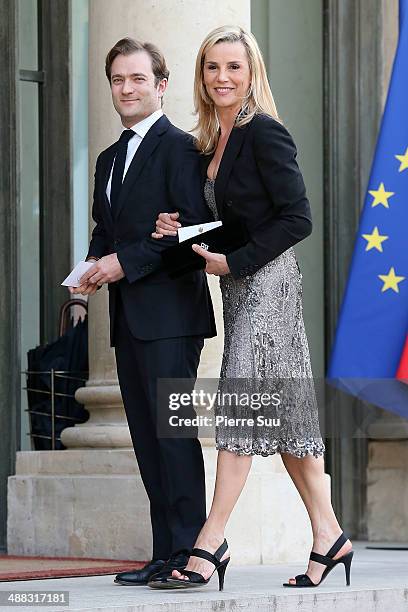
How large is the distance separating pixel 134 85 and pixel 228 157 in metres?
0.51

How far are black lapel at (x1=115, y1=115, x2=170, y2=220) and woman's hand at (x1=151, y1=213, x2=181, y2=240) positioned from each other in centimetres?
20

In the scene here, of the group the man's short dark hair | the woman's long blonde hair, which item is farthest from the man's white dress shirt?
the woman's long blonde hair

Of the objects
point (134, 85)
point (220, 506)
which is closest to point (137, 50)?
point (134, 85)

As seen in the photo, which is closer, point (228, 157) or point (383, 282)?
point (228, 157)

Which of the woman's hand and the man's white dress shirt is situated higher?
the man's white dress shirt

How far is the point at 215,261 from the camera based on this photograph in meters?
4.93

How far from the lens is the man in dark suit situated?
16.8 ft

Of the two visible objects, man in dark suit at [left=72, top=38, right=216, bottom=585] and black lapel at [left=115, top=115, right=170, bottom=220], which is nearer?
man in dark suit at [left=72, top=38, right=216, bottom=585]

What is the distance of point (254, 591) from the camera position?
502cm

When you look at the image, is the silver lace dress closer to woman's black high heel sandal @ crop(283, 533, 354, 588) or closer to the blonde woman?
the blonde woman

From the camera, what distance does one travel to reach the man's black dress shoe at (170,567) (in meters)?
→ 5.00

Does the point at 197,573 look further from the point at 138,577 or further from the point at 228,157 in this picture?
the point at 228,157

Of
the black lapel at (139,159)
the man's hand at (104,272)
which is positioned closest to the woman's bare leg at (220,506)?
the man's hand at (104,272)

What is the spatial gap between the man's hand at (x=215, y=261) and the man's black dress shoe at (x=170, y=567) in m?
1.00
